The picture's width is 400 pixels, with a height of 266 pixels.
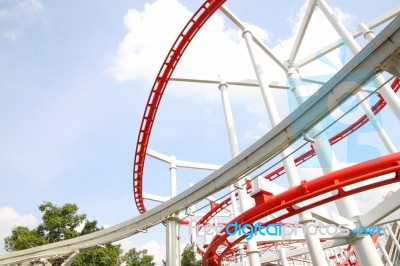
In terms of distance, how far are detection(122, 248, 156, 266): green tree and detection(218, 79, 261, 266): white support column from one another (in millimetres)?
14818

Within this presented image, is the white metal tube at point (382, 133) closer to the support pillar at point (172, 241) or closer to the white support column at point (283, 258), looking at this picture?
the support pillar at point (172, 241)

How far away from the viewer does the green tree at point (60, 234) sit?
15672 mm

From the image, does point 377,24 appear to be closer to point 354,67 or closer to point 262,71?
point 262,71

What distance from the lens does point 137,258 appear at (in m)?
22.0

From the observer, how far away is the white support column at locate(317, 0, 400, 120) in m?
6.76

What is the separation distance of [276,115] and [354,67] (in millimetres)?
3610

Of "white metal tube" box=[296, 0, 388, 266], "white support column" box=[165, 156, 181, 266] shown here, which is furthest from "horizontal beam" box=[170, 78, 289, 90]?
"white support column" box=[165, 156, 181, 266]

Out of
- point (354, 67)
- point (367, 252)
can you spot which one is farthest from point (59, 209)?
point (354, 67)

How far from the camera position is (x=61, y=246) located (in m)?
8.85

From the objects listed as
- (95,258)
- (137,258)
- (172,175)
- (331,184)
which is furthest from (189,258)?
(331,184)

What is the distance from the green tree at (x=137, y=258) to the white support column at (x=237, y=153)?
14818 mm

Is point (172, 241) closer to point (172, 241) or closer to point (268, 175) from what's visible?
point (172, 241)

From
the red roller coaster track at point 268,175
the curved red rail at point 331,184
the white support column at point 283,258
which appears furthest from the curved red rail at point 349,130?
the curved red rail at point 331,184

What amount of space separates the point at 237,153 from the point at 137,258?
16941 mm
